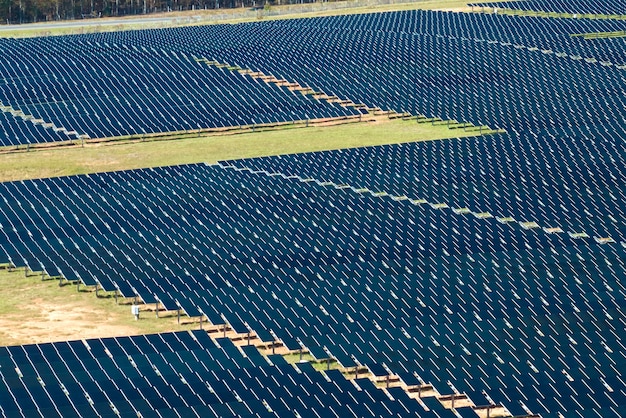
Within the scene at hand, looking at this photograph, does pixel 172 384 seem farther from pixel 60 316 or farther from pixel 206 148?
pixel 206 148

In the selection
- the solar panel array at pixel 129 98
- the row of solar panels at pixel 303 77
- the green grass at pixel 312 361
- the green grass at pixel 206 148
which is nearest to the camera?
the green grass at pixel 312 361

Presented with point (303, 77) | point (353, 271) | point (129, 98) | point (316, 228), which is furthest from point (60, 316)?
point (303, 77)

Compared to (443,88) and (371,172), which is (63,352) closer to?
(371,172)

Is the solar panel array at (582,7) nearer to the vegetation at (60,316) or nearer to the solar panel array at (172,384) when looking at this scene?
the vegetation at (60,316)

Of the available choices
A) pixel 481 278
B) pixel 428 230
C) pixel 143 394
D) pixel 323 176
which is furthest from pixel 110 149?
pixel 143 394

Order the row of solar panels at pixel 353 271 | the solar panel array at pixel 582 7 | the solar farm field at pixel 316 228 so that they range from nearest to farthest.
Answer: the solar farm field at pixel 316 228 < the row of solar panels at pixel 353 271 < the solar panel array at pixel 582 7

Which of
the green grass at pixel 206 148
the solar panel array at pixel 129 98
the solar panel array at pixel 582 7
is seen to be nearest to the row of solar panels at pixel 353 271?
the green grass at pixel 206 148
